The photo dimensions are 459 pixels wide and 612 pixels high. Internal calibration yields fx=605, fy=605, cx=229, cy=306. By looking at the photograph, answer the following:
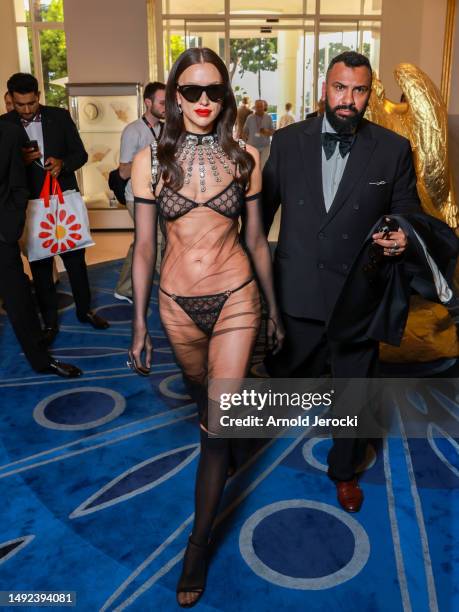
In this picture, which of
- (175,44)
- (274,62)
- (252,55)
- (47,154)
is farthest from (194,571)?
(274,62)

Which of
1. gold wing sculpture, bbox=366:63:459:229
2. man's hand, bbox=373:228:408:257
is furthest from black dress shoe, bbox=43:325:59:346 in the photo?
man's hand, bbox=373:228:408:257

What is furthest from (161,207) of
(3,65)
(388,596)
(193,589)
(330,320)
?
(3,65)

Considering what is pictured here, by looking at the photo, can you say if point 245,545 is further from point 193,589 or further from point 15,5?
point 15,5

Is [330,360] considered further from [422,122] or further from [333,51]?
[333,51]

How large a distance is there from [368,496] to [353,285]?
102 centimetres

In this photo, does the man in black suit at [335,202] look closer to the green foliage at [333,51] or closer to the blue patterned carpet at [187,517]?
the blue patterned carpet at [187,517]

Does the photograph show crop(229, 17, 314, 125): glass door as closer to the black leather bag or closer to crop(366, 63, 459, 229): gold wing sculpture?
the black leather bag

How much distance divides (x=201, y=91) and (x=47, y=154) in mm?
2790

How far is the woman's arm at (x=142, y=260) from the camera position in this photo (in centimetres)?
222

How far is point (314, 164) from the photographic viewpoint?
2.56 m

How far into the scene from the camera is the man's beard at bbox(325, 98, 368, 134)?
238 cm

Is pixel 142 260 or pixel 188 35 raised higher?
pixel 188 35

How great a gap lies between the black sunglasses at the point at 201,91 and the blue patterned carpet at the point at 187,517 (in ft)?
5.61

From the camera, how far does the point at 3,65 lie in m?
13.3
